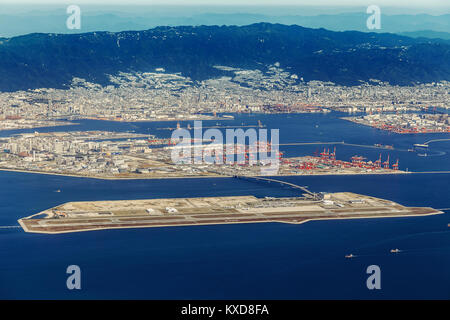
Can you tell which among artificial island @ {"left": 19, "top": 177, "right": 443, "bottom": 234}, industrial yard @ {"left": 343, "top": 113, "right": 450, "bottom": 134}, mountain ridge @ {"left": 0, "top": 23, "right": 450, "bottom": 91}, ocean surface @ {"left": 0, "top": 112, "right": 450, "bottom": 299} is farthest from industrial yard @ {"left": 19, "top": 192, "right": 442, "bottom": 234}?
mountain ridge @ {"left": 0, "top": 23, "right": 450, "bottom": 91}

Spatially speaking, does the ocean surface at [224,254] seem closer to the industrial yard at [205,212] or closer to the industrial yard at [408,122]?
the industrial yard at [205,212]

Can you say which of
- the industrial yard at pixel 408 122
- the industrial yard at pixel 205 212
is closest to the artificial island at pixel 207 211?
the industrial yard at pixel 205 212

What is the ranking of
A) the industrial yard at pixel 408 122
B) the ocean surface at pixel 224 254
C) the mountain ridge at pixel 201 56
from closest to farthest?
the ocean surface at pixel 224 254 < the industrial yard at pixel 408 122 < the mountain ridge at pixel 201 56

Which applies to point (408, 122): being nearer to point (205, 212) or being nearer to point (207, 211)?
point (207, 211)

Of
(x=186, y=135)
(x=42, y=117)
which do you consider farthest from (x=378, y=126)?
(x=42, y=117)

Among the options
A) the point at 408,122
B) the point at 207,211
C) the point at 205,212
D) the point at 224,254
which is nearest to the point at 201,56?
the point at 408,122

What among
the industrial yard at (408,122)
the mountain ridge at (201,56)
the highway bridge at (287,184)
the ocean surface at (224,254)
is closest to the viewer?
the ocean surface at (224,254)
